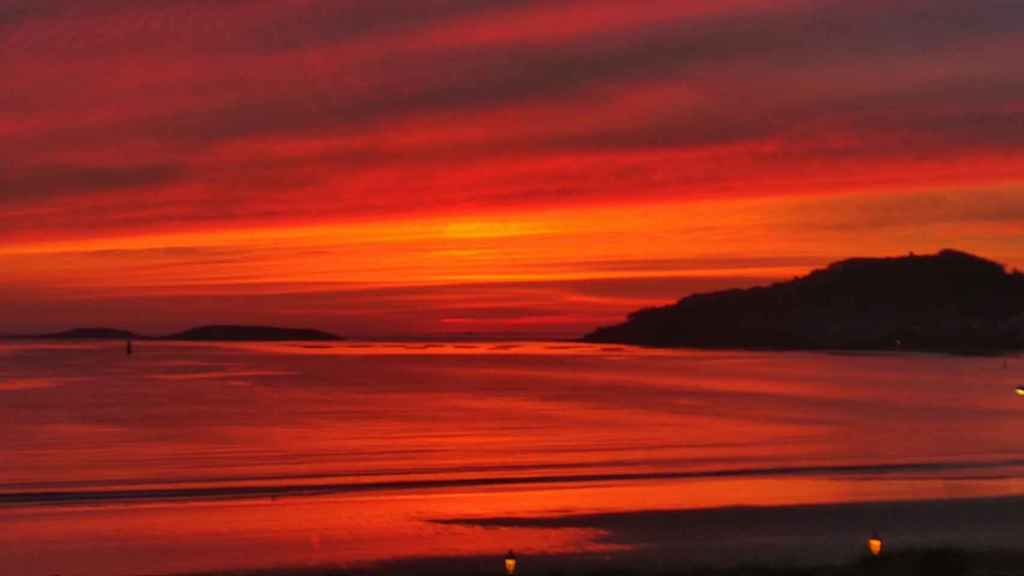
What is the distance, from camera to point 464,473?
29141 millimetres

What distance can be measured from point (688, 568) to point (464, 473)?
12.2 m

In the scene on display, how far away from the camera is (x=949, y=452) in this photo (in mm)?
34219

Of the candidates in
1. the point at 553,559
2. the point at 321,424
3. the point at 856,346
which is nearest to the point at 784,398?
the point at 321,424

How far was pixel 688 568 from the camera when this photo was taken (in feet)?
57.0

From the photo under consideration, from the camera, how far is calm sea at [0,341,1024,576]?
66.5ft

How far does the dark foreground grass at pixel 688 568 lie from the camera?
597 inches

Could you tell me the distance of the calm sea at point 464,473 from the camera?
798 inches

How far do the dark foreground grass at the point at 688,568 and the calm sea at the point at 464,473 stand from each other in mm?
682

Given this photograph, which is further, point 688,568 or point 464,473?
point 464,473

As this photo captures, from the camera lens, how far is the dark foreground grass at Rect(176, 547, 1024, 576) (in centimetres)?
1516

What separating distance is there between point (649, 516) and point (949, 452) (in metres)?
14.5

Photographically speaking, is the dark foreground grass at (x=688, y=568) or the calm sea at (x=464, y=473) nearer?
the dark foreground grass at (x=688, y=568)

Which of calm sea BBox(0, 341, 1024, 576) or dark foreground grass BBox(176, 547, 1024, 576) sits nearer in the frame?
dark foreground grass BBox(176, 547, 1024, 576)

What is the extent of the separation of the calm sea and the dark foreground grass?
682 mm
